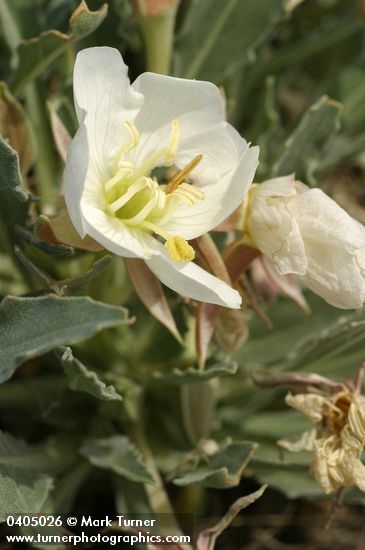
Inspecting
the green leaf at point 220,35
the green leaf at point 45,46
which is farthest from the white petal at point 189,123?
the green leaf at point 220,35

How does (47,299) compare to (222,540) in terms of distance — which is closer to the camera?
(47,299)

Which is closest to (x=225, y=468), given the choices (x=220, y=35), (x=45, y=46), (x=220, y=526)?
(x=220, y=526)

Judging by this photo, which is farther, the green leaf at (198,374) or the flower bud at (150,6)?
the flower bud at (150,6)

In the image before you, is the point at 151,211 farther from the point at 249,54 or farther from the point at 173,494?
the point at 173,494

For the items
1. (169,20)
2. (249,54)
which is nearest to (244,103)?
(249,54)

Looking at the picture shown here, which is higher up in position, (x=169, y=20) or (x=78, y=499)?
(x=169, y=20)

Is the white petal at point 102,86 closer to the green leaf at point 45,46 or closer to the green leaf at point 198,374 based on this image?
the green leaf at point 45,46

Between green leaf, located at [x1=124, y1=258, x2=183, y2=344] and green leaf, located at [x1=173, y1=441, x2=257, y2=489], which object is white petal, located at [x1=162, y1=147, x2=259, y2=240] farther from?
green leaf, located at [x1=173, y1=441, x2=257, y2=489]

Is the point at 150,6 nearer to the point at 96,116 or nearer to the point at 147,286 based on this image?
the point at 96,116
